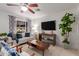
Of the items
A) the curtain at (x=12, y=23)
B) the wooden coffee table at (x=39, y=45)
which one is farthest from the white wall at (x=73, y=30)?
the curtain at (x=12, y=23)

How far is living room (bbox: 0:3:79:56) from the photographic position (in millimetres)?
1719

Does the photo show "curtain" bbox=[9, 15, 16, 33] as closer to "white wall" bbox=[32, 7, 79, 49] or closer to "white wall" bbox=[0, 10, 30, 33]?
"white wall" bbox=[0, 10, 30, 33]

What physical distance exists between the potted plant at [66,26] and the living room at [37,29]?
0.7 inches

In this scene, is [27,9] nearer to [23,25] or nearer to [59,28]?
[23,25]

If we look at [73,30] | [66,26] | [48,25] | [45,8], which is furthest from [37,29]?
[73,30]

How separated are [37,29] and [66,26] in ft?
1.70

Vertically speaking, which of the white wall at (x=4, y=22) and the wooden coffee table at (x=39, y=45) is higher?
the white wall at (x=4, y=22)

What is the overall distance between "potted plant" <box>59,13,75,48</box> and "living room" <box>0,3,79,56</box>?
17 mm

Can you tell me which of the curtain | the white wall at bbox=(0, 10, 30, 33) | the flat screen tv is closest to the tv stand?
the flat screen tv

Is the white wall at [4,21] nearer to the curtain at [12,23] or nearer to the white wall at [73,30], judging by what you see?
the curtain at [12,23]

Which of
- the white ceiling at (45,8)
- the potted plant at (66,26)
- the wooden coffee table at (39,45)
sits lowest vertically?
the wooden coffee table at (39,45)

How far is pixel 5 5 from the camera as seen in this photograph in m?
1.72

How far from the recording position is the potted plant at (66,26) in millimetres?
1713

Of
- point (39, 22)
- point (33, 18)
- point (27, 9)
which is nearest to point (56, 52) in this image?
point (39, 22)
